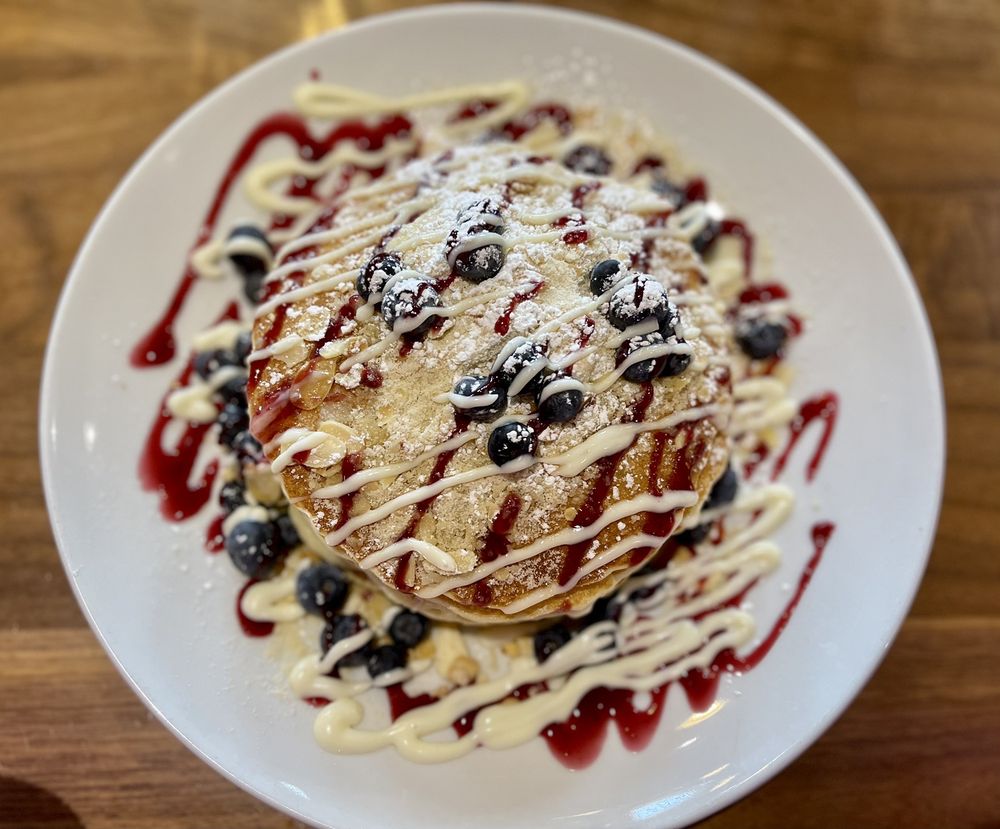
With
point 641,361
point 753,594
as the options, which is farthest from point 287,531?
point 753,594

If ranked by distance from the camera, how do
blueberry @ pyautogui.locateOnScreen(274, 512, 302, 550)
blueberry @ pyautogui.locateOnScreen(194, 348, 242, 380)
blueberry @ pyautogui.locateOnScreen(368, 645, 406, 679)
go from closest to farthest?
blueberry @ pyautogui.locateOnScreen(368, 645, 406, 679) → blueberry @ pyautogui.locateOnScreen(274, 512, 302, 550) → blueberry @ pyautogui.locateOnScreen(194, 348, 242, 380)

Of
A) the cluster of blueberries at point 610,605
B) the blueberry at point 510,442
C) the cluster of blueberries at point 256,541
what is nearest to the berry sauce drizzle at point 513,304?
the blueberry at point 510,442

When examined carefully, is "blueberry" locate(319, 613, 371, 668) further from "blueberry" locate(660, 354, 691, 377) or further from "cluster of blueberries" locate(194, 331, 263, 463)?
"blueberry" locate(660, 354, 691, 377)

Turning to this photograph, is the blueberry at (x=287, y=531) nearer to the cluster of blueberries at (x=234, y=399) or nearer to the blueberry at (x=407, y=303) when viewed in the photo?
the cluster of blueberries at (x=234, y=399)

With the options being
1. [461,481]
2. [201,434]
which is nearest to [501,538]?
[461,481]

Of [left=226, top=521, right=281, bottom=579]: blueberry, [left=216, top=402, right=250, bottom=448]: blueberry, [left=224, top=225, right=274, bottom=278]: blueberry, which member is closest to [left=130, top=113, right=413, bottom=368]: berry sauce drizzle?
[left=224, top=225, right=274, bottom=278]: blueberry

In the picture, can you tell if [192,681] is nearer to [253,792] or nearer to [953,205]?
[253,792]

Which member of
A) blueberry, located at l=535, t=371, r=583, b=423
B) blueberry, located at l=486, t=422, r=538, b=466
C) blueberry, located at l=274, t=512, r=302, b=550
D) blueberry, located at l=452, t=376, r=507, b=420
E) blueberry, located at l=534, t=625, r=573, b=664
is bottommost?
blueberry, located at l=274, t=512, r=302, b=550
